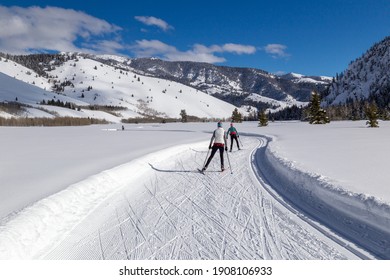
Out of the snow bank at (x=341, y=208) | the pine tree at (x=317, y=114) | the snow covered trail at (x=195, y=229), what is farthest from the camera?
the pine tree at (x=317, y=114)

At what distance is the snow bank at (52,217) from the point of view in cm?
468

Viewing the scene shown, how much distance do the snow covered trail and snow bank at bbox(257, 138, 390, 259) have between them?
A: 500 mm

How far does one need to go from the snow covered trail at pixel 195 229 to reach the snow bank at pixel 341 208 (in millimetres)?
500

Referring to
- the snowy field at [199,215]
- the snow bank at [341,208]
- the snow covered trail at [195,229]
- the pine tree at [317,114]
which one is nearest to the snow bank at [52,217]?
the snowy field at [199,215]

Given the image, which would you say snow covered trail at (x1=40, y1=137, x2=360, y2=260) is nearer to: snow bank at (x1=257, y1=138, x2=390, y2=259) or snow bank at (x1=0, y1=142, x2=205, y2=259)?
snow bank at (x1=0, y1=142, x2=205, y2=259)

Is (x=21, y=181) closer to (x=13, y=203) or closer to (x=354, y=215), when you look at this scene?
(x=13, y=203)

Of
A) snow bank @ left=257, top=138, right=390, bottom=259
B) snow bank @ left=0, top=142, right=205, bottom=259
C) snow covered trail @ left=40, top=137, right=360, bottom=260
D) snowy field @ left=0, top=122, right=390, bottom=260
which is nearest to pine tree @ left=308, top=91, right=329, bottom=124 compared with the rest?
snowy field @ left=0, top=122, right=390, bottom=260

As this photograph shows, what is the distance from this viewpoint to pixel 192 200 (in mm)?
7617

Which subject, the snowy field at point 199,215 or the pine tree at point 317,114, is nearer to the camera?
the snowy field at point 199,215

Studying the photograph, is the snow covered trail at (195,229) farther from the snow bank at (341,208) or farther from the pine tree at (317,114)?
the pine tree at (317,114)

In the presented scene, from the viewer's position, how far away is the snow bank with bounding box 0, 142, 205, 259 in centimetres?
468
